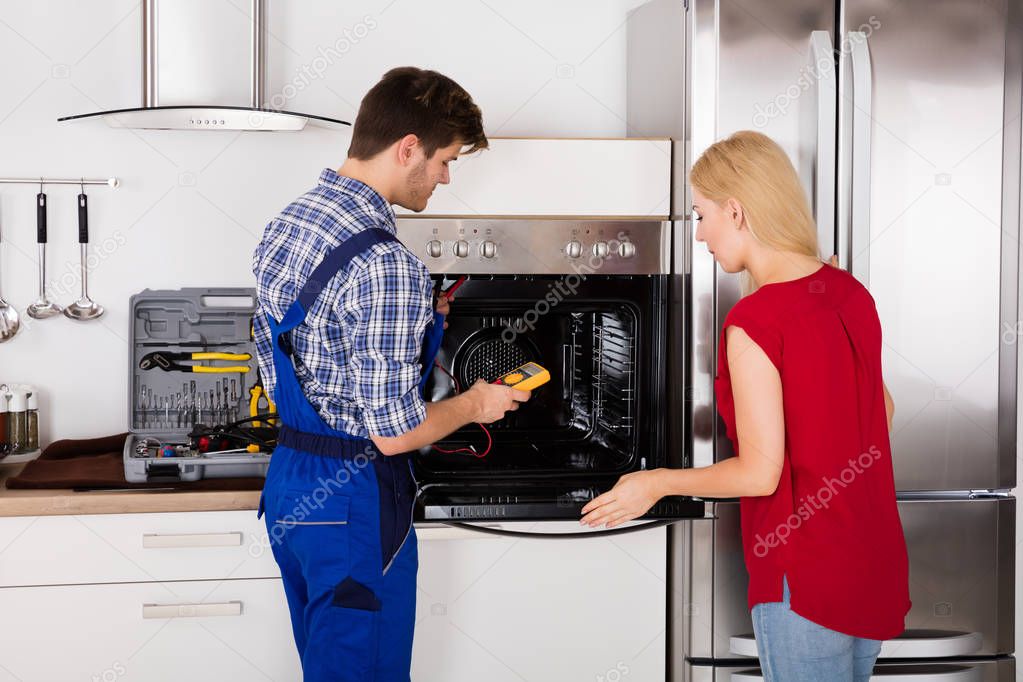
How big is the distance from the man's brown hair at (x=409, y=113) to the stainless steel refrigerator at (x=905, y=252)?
59cm

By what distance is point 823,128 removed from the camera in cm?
177

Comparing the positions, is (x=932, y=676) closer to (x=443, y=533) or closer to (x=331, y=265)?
(x=443, y=533)

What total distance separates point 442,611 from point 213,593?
0.45 meters

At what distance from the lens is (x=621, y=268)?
1879mm

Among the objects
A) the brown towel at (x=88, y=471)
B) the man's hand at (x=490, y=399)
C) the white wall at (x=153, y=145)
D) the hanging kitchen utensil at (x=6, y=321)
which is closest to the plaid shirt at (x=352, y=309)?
the man's hand at (x=490, y=399)

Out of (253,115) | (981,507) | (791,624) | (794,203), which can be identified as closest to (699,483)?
(791,624)

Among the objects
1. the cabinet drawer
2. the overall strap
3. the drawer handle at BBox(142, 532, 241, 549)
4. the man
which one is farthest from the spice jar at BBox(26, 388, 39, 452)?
the overall strap

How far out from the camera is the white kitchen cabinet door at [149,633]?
1767 mm

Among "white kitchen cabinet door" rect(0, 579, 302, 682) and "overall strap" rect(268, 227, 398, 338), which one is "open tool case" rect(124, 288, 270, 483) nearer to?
"white kitchen cabinet door" rect(0, 579, 302, 682)

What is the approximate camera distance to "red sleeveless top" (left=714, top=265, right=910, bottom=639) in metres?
1.25

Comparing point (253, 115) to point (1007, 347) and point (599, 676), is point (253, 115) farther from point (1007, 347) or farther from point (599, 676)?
point (1007, 347)

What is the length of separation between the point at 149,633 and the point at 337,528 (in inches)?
25.9

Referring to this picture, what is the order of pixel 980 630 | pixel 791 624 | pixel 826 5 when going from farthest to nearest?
pixel 980 630
pixel 826 5
pixel 791 624

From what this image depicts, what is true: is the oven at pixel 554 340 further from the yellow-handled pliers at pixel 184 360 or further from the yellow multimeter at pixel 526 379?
the yellow-handled pliers at pixel 184 360
